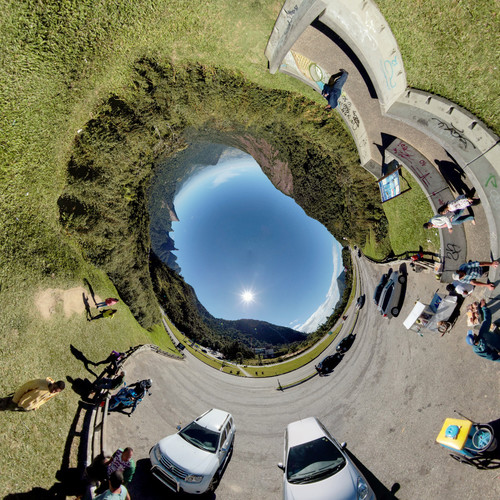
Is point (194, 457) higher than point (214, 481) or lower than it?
higher

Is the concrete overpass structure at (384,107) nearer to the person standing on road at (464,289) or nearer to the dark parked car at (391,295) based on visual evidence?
the person standing on road at (464,289)

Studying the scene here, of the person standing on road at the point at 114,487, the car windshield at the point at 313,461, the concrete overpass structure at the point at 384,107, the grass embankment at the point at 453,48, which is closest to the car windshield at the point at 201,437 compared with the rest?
the car windshield at the point at 313,461

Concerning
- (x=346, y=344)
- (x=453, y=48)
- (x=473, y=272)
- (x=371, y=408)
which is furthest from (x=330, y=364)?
(x=453, y=48)

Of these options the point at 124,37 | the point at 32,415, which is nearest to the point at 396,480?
the point at 32,415

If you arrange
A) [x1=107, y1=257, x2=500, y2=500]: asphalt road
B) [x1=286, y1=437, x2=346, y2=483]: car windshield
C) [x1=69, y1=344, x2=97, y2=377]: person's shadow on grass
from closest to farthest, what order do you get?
[x1=286, y1=437, x2=346, y2=483]: car windshield < [x1=107, y1=257, x2=500, y2=500]: asphalt road < [x1=69, y1=344, x2=97, y2=377]: person's shadow on grass

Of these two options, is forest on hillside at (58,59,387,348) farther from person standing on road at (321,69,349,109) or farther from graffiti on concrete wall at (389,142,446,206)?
graffiti on concrete wall at (389,142,446,206)

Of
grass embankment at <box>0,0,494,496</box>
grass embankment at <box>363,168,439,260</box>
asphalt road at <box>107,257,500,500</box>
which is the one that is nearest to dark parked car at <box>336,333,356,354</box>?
asphalt road at <box>107,257,500,500</box>

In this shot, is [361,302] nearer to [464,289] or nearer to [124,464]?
[464,289]
